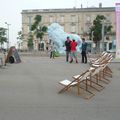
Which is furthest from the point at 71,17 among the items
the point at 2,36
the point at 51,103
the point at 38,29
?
the point at 51,103

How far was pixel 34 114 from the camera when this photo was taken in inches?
398

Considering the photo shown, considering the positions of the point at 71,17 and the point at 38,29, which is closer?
the point at 38,29

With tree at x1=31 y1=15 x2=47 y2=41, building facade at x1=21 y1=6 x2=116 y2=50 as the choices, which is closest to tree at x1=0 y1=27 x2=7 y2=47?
building facade at x1=21 y1=6 x2=116 y2=50

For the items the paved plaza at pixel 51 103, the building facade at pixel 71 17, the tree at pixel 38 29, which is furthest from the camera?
the building facade at pixel 71 17

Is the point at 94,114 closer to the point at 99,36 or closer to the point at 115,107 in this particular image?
the point at 115,107

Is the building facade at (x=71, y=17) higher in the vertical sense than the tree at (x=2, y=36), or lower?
higher

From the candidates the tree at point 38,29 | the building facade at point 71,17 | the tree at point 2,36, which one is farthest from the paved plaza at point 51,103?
the building facade at point 71,17

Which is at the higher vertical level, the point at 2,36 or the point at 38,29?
the point at 38,29

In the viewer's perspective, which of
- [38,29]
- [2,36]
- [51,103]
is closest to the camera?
[51,103]

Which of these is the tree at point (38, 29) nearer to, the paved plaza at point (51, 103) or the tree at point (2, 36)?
the tree at point (2, 36)

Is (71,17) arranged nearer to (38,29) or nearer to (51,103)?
(38,29)

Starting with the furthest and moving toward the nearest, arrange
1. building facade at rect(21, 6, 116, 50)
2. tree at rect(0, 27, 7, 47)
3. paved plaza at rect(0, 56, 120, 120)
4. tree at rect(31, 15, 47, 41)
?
building facade at rect(21, 6, 116, 50), tree at rect(0, 27, 7, 47), tree at rect(31, 15, 47, 41), paved plaza at rect(0, 56, 120, 120)

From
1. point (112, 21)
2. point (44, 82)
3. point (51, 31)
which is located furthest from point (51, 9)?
point (44, 82)

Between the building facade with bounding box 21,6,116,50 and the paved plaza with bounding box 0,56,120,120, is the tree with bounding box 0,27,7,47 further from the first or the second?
the paved plaza with bounding box 0,56,120,120
